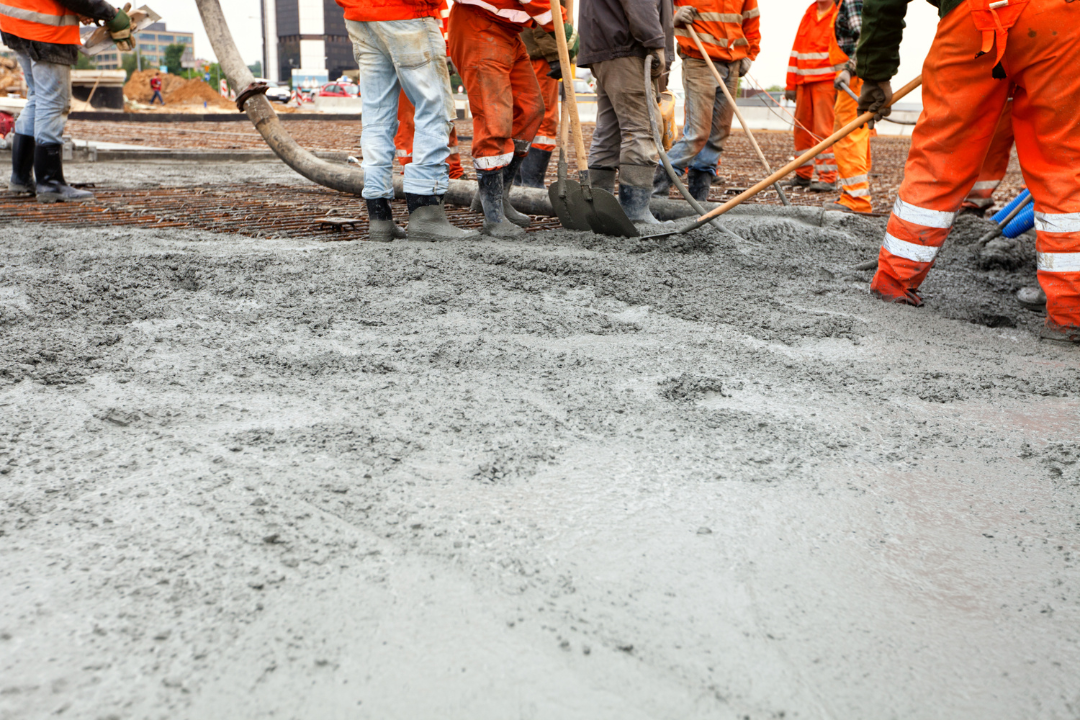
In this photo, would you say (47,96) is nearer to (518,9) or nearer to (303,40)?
(518,9)

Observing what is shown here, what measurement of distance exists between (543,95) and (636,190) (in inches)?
43.5

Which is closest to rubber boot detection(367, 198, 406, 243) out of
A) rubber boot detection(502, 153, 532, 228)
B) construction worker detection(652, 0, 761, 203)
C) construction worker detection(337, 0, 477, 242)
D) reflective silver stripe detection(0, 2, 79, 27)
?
construction worker detection(337, 0, 477, 242)

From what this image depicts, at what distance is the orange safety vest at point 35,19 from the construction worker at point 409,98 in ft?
6.70

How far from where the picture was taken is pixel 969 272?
11.2 feet

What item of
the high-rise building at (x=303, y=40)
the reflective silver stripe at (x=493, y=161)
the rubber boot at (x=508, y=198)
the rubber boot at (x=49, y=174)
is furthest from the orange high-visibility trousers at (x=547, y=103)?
the high-rise building at (x=303, y=40)

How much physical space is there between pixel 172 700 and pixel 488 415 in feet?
2.87

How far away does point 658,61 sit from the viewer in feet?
12.7

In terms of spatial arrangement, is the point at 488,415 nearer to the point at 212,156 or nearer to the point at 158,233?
the point at 158,233

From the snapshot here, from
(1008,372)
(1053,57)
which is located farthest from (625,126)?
(1008,372)

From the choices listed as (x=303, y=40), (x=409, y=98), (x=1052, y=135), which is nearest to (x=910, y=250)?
(x=1052, y=135)

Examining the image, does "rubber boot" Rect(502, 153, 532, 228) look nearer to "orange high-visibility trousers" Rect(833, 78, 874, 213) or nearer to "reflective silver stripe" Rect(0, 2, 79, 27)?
"orange high-visibility trousers" Rect(833, 78, 874, 213)

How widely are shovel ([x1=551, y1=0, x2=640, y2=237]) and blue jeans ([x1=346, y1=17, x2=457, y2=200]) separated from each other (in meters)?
0.55

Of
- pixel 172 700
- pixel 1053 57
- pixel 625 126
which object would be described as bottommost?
pixel 172 700

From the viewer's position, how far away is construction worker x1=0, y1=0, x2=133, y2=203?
4383mm
